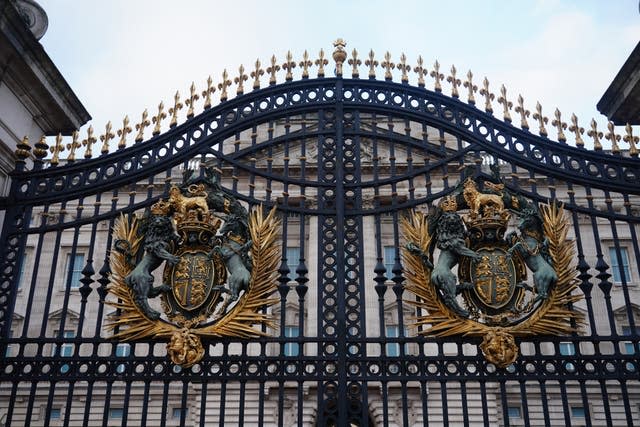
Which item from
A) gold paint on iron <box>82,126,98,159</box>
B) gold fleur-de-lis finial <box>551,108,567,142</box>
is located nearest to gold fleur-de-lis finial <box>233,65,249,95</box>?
gold paint on iron <box>82,126,98,159</box>

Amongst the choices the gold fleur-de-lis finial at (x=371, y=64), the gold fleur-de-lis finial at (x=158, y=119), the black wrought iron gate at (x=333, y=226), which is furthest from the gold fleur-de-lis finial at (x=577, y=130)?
the gold fleur-de-lis finial at (x=158, y=119)

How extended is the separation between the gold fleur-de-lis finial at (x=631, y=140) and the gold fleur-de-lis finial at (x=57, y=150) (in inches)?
293

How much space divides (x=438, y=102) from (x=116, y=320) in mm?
4971

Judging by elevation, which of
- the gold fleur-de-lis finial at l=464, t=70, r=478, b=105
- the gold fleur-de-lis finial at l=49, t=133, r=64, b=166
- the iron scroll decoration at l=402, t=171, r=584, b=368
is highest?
the gold fleur-de-lis finial at l=464, t=70, r=478, b=105

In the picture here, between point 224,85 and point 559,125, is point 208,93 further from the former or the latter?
point 559,125

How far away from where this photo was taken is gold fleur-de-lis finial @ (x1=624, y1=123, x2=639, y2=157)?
855cm

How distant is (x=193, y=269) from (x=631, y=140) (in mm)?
5787

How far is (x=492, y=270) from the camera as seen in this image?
25.1 ft

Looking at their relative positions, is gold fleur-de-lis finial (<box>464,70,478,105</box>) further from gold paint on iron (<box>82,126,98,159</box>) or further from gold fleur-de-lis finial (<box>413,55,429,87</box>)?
gold paint on iron (<box>82,126,98,159</box>)

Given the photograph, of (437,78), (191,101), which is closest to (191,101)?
(191,101)

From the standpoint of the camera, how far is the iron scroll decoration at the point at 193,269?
755 centimetres

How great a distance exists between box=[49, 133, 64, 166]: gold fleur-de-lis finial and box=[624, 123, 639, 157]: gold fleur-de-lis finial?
7.45 meters

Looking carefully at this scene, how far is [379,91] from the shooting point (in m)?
9.12

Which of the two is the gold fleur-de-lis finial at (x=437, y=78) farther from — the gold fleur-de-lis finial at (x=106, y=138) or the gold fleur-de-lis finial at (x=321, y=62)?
the gold fleur-de-lis finial at (x=106, y=138)
